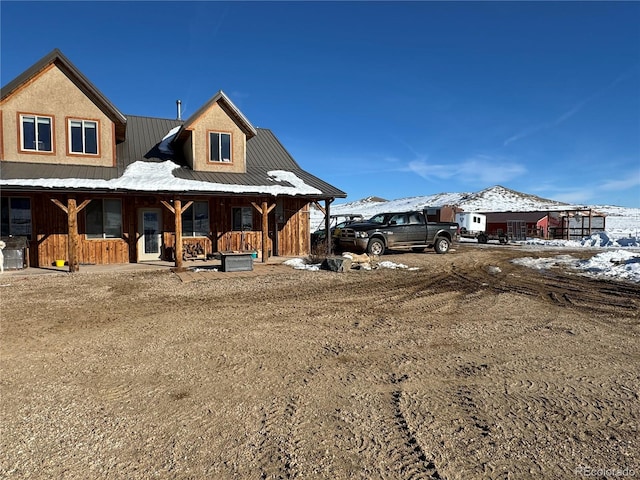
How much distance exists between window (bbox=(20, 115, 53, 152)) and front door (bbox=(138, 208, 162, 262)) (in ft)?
12.8

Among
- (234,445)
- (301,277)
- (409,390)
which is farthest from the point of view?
(301,277)

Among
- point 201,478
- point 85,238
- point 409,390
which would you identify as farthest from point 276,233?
point 201,478

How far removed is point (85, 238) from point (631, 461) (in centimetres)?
1589

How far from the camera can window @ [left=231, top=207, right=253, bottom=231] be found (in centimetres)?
1648

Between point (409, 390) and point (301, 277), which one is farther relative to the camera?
point (301, 277)

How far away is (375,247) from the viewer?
16828 mm

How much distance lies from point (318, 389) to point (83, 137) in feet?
48.4

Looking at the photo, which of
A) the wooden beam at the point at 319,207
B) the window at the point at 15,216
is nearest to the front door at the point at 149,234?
the window at the point at 15,216

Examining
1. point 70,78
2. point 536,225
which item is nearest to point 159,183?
point 70,78

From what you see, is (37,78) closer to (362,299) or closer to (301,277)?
(301,277)

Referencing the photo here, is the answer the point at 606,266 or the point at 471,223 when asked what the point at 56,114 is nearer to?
the point at 606,266

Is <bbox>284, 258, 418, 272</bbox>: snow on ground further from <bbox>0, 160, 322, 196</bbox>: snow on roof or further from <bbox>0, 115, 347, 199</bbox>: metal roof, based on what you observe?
Result: <bbox>0, 115, 347, 199</bbox>: metal roof

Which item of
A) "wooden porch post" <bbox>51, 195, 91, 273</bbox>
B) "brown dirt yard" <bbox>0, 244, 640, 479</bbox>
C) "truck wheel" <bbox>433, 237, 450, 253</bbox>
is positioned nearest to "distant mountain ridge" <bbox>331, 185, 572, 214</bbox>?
"truck wheel" <bbox>433, 237, 450, 253</bbox>

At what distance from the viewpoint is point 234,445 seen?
2.99 meters
